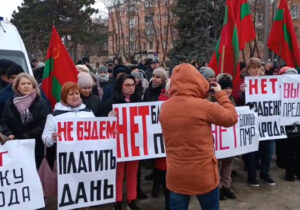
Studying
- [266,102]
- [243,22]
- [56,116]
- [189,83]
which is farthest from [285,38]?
[56,116]

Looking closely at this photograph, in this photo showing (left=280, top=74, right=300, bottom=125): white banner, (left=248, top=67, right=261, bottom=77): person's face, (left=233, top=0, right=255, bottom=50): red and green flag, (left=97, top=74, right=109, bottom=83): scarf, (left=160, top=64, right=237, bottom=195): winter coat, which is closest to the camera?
(left=160, top=64, right=237, bottom=195): winter coat

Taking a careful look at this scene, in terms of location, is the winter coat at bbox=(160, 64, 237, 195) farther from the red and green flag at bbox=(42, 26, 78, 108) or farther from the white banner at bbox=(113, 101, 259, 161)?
the red and green flag at bbox=(42, 26, 78, 108)

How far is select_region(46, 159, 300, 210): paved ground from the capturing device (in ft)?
16.9

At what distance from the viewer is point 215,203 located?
3.33 m

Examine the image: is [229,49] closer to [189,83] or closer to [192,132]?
[189,83]

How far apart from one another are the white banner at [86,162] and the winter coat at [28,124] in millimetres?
274

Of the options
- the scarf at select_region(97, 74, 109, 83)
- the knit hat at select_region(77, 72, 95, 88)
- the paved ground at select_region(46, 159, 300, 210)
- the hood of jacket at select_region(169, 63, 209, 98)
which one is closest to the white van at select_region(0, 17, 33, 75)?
the knit hat at select_region(77, 72, 95, 88)

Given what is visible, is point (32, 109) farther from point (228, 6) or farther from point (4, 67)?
point (228, 6)

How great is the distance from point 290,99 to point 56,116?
12.0ft

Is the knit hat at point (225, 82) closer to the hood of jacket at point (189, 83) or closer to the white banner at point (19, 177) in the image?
the hood of jacket at point (189, 83)

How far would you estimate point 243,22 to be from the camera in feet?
21.5

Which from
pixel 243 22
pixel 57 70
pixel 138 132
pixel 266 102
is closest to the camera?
pixel 138 132

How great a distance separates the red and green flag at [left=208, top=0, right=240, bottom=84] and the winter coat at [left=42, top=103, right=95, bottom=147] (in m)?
2.90

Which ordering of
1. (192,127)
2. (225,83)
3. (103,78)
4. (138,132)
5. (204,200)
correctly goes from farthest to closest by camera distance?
(103,78), (225,83), (138,132), (204,200), (192,127)
